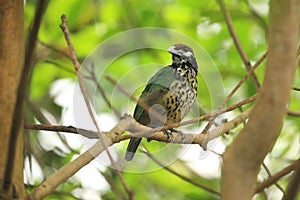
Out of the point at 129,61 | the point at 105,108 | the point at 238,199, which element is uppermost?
the point at 129,61

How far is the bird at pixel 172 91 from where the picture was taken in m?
2.10

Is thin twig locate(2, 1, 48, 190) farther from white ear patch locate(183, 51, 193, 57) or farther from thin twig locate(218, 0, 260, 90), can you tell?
white ear patch locate(183, 51, 193, 57)

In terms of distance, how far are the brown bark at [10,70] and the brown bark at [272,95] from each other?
0.37 m

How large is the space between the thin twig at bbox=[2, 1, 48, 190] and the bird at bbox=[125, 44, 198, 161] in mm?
1213

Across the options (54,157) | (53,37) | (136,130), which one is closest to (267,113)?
(136,130)

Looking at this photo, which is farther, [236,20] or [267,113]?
[236,20]

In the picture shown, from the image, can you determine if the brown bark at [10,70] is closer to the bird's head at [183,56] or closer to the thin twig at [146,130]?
the thin twig at [146,130]

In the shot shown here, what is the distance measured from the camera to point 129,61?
98.0 inches

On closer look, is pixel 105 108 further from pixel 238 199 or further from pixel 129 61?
pixel 238 199

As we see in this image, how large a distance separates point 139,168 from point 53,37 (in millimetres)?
612

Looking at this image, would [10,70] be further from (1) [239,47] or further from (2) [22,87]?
(1) [239,47]

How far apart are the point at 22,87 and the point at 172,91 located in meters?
1.46

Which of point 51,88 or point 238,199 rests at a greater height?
point 51,88

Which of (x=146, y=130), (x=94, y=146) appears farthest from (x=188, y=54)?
(x=94, y=146)
